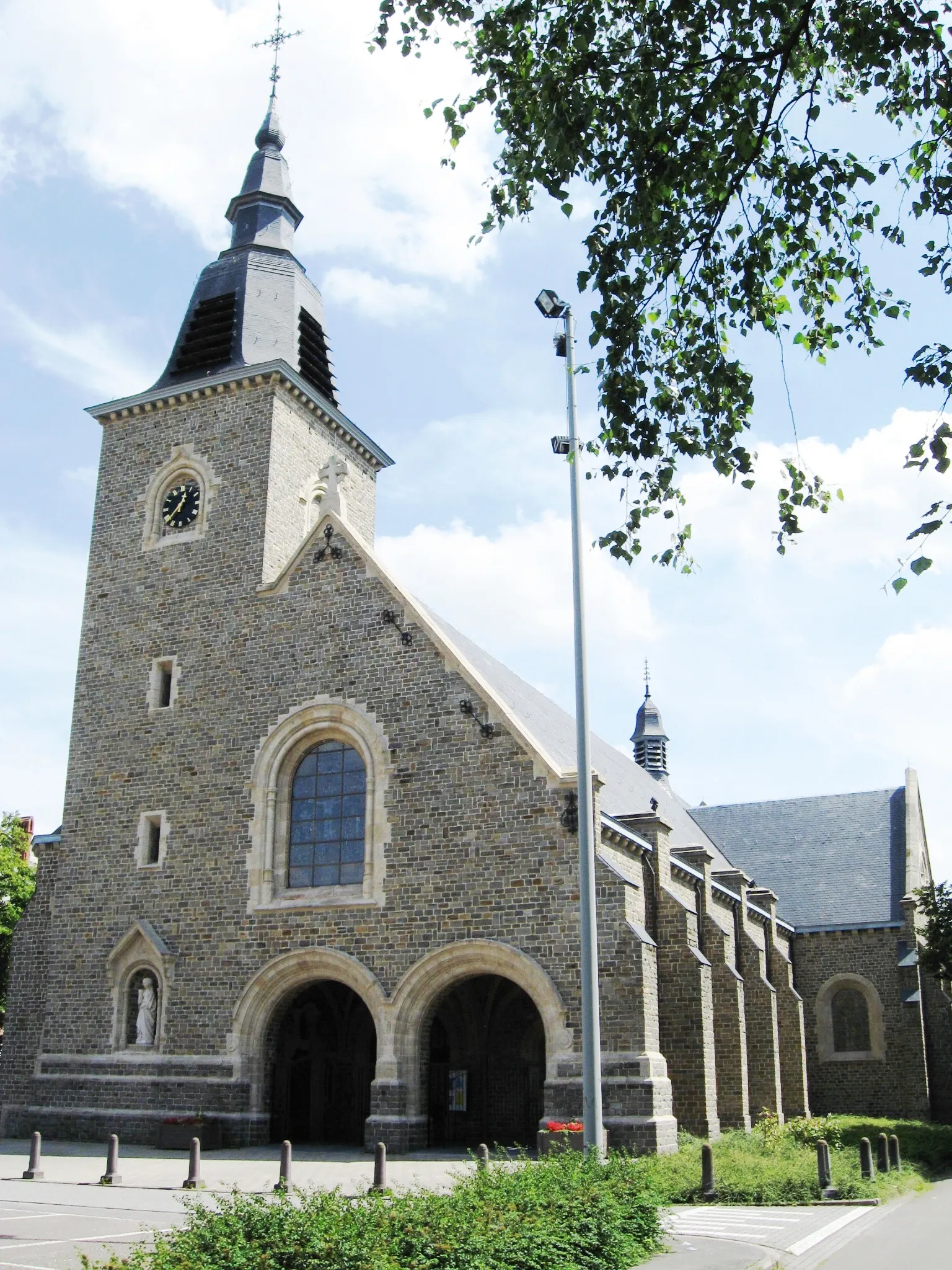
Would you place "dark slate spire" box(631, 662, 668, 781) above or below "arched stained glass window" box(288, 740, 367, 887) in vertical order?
above

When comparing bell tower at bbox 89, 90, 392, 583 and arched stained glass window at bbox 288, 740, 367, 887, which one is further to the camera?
bell tower at bbox 89, 90, 392, 583

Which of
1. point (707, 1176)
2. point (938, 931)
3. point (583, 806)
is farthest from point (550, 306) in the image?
point (938, 931)

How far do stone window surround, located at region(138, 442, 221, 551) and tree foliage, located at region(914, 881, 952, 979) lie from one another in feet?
62.0

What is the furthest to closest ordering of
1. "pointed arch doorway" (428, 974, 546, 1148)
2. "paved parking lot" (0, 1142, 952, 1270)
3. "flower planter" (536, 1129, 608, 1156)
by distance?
"pointed arch doorway" (428, 974, 546, 1148) < "flower planter" (536, 1129, 608, 1156) < "paved parking lot" (0, 1142, 952, 1270)

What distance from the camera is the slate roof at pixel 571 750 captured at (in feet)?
84.6

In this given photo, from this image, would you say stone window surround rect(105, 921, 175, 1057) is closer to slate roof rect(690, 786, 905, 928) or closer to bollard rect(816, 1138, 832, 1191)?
bollard rect(816, 1138, 832, 1191)

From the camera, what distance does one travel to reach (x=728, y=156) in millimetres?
8922

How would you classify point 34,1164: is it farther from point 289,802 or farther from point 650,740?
point 650,740

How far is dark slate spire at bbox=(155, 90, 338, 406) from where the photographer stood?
2728 cm

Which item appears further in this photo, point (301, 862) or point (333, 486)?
point (333, 486)

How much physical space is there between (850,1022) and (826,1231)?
23.7 metres

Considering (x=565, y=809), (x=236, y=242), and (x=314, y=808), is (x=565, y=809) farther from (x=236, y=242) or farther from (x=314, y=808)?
(x=236, y=242)

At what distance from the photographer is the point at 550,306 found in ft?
55.0

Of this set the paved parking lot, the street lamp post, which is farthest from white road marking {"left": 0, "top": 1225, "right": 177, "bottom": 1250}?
the street lamp post
